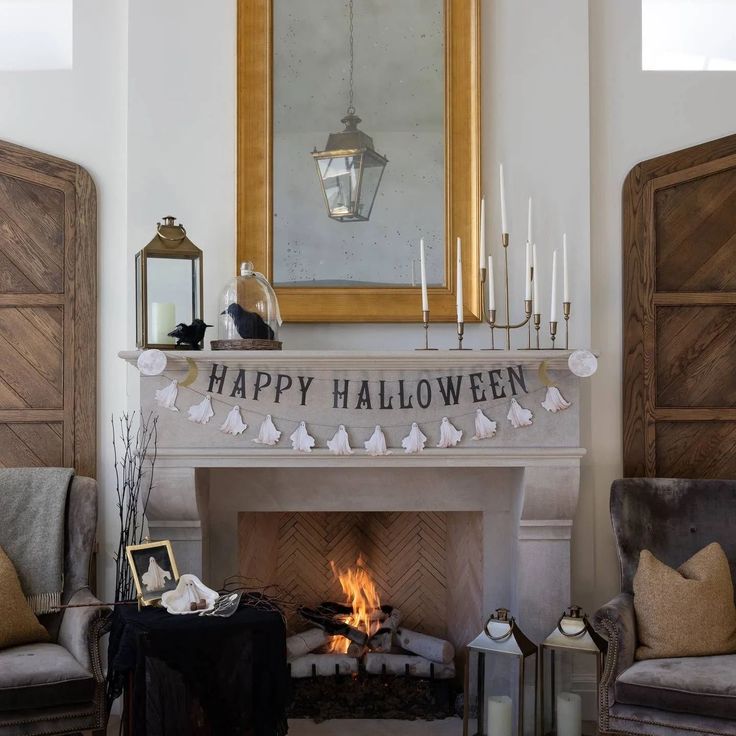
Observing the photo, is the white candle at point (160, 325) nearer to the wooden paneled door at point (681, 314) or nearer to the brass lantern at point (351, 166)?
the brass lantern at point (351, 166)

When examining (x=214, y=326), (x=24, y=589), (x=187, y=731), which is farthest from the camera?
(x=214, y=326)

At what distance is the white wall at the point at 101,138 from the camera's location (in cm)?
339

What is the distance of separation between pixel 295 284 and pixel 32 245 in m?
1.02

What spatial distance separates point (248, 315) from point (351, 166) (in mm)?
732

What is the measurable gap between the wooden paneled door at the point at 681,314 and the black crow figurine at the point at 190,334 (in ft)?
5.20

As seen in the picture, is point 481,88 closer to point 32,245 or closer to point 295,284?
point 295,284

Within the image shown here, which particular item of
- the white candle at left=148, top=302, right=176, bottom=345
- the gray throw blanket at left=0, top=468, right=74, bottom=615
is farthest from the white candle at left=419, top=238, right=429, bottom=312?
the gray throw blanket at left=0, top=468, right=74, bottom=615

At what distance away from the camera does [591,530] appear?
338cm

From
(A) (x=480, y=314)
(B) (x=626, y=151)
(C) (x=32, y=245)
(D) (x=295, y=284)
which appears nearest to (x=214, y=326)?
(D) (x=295, y=284)

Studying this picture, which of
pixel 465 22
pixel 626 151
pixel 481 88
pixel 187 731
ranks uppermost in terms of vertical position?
pixel 465 22

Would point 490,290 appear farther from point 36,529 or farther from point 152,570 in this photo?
point 36,529

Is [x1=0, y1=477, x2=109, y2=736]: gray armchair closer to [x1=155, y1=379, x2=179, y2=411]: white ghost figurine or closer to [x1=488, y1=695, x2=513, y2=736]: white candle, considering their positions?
[x1=155, y1=379, x2=179, y2=411]: white ghost figurine

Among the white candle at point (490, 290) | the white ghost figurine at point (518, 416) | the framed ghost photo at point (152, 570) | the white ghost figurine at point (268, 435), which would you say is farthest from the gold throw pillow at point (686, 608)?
the framed ghost photo at point (152, 570)

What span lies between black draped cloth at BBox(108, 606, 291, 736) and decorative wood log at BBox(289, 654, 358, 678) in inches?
35.4
